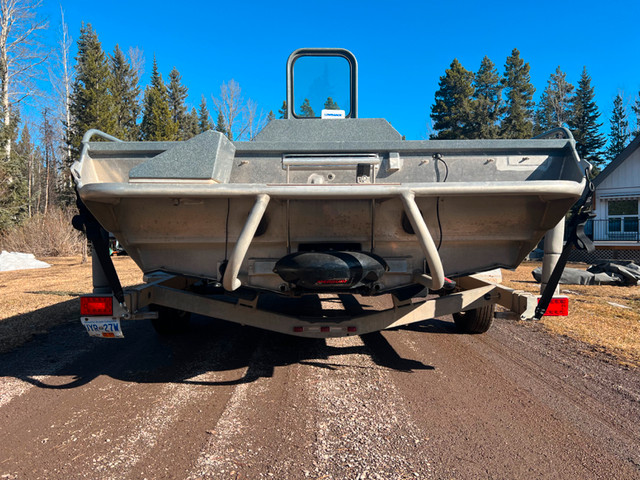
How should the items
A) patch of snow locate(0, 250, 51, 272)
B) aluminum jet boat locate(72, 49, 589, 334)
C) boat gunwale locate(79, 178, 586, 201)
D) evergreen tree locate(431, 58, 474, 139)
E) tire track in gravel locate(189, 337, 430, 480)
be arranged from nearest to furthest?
tire track in gravel locate(189, 337, 430, 480), boat gunwale locate(79, 178, 586, 201), aluminum jet boat locate(72, 49, 589, 334), patch of snow locate(0, 250, 51, 272), evergreen tree locate(431, 58, 474, 139)

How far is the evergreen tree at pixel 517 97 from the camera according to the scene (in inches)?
1399

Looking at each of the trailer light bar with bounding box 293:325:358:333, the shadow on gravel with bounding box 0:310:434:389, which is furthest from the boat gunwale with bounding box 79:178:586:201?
the shadow on gravel with bounding box 0:310:434:389

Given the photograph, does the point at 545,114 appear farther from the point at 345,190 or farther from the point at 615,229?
the point at 345,190

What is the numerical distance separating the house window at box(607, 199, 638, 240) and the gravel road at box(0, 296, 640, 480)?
68.5 ft

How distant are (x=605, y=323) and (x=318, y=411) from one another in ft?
16.1

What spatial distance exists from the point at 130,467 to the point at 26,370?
240 centimetres

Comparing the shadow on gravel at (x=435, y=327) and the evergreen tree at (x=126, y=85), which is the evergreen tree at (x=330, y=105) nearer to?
the shadow on gravel at (x=435, y=327)

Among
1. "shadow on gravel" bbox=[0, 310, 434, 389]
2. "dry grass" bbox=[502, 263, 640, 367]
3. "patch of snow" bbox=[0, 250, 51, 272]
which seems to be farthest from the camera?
"patch of snow" bbox=[0, 250, 51, 272]

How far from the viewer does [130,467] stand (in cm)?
229

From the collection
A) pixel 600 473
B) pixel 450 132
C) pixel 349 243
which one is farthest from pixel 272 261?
pixel 450 132

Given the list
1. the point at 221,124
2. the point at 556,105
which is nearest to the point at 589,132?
the point at 556,105

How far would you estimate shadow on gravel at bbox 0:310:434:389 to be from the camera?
3.74 m

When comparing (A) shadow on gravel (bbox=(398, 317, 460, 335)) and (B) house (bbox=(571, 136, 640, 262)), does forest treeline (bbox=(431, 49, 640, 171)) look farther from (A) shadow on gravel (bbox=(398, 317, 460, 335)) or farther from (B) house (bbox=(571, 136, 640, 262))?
(A) shadow on gravel (bbox=(398, 317, 460, 335))

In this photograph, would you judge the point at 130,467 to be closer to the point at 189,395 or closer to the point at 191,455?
the point at 191,455
